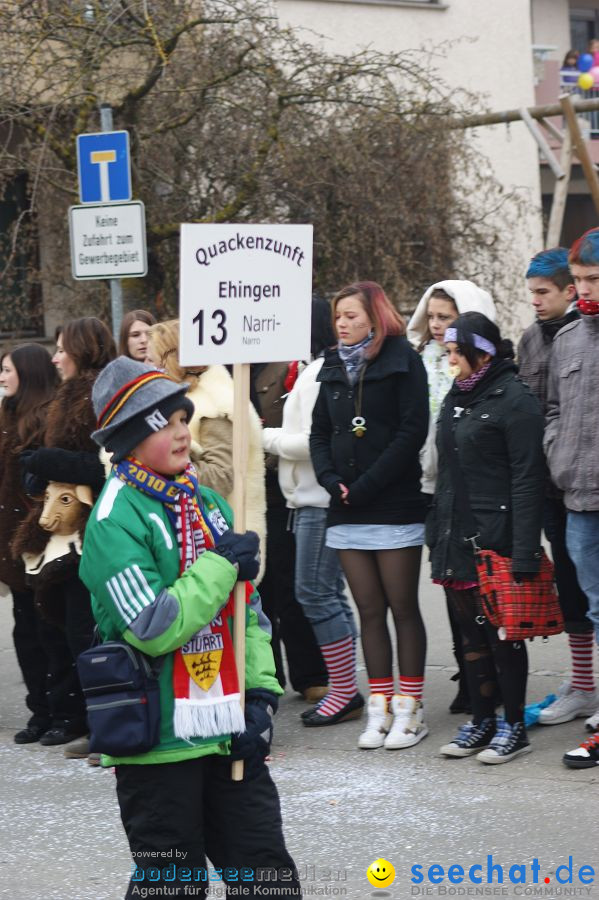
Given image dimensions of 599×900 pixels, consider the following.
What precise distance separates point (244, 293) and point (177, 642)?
1.36 m

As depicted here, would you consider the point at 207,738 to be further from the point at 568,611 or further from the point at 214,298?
the point at 568,611

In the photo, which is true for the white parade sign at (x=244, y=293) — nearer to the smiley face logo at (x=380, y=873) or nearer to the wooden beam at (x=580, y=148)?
the smiley face logo at (x=380, y=873)

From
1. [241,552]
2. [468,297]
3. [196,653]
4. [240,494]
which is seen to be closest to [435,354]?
[468,297]

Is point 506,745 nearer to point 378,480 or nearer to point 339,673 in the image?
point 339,673

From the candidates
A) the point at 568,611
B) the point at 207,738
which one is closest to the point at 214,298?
the point at 207,738

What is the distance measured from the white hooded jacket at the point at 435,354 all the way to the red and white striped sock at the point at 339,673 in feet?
2.90

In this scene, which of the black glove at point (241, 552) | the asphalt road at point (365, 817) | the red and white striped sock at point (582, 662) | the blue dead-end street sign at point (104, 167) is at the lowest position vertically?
the asphalt road at point (365, 817)

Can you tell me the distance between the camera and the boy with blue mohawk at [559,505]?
615 centimetres

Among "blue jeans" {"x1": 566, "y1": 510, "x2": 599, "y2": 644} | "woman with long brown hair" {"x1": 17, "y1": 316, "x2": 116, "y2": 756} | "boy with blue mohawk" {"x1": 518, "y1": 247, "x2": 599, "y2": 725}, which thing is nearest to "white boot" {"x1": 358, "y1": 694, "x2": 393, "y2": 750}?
"boy with blue mohawk" {"x1": 518, "y1": 247, "x2": 599, "y2": 725}

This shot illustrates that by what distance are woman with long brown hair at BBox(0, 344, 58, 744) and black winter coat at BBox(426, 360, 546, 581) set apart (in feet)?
6.64

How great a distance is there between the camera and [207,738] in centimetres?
347

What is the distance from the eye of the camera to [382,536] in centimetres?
620

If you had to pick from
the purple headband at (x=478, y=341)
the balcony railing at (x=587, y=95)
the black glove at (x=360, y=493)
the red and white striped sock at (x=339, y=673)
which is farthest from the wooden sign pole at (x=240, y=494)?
the balcony railing at (x=587, y=95)

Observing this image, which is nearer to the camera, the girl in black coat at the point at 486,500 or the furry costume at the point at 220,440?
the girl in black coat at the point at 486,500
